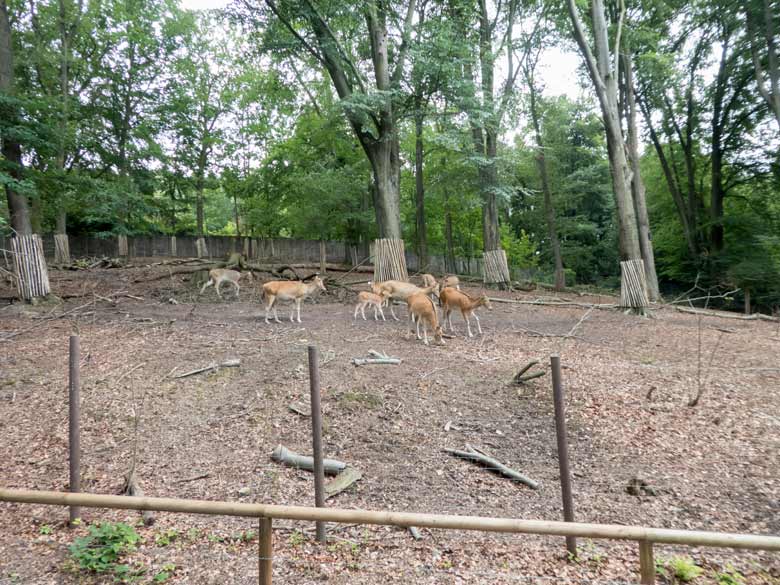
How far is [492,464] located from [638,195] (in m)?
16.5

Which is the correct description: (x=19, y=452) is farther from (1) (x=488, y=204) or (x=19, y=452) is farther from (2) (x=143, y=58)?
(2) (x=143, y=58)

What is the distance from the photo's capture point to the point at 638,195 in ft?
57.1

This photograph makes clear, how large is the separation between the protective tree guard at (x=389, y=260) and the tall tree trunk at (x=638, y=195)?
9.26 metres

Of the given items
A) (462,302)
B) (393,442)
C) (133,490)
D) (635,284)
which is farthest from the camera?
(635,284)

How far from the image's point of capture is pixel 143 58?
2220cm

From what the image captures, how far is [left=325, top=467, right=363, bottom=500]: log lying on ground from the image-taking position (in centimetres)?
408

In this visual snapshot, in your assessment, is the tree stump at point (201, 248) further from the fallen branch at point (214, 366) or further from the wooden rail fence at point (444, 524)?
the wooden rail fence at point (444, 524)

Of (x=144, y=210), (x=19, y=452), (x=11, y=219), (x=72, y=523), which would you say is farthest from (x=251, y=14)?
(x=72, y=523)

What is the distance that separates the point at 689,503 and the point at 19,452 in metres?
6.83

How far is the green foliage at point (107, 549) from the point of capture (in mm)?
3102

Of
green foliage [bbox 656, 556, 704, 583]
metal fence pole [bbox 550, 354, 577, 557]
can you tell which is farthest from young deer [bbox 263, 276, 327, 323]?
green foliage [bbox 656, 556, 704, 583]

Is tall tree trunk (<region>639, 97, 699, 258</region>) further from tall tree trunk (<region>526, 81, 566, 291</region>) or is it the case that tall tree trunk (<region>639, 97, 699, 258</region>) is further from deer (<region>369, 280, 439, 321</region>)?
deer (<region>369, 280, 439, 321</region>)

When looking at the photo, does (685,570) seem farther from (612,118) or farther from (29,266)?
(29,266)

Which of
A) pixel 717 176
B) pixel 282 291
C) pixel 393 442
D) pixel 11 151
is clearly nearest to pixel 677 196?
pixel 717 176
